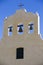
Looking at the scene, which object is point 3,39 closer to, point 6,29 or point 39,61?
point 6,29

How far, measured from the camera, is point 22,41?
27281 mm

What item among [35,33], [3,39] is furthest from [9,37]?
[35,33]

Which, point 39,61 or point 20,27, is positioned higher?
point 20,27

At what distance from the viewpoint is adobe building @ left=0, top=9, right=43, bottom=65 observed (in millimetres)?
26766

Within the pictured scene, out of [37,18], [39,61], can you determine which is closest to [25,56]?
[39,61]

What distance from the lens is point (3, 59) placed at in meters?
27.3

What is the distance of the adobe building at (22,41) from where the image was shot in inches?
1054

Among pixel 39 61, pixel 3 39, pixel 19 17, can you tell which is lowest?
pixel 39 61

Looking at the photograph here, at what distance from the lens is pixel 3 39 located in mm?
27781

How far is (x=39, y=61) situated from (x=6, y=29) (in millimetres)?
3968

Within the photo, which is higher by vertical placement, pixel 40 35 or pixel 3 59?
pixel 40 35

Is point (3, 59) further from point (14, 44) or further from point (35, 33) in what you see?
point (35, 33)

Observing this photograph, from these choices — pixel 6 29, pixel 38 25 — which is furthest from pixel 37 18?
pixel 6 29

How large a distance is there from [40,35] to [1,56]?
3692mm
